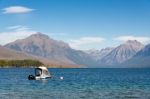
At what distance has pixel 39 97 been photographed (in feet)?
177

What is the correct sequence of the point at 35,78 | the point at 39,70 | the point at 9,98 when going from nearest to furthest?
the point at 9,98 → the point at 35,78 → the point at 39,70

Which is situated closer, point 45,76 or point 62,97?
point 62,97

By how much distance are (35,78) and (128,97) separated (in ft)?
204

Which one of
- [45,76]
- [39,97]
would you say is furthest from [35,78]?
[39,97]

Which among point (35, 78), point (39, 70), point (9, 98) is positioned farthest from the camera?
point (39, 70)

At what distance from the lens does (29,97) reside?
176 feet

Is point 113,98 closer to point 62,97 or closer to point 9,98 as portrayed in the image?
point 62,97

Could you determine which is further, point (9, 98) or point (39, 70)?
point (39, 70)

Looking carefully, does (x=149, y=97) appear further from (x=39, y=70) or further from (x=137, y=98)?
(x=39, y=70)

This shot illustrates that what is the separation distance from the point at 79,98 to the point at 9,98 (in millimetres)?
10219

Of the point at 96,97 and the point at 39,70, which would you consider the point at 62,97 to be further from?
the point at 39,70

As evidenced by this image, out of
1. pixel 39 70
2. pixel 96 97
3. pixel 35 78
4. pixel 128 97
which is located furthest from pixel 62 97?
pixel 39 70

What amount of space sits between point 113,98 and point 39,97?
11.1 m

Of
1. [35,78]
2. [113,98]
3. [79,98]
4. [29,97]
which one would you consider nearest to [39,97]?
[29,97]
